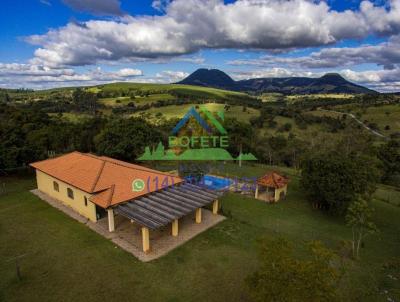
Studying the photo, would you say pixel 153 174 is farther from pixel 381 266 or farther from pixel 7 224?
pixel 381 266

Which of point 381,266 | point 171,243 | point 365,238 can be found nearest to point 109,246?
point 171,243

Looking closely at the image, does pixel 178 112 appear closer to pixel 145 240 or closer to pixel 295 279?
pixel 145 240

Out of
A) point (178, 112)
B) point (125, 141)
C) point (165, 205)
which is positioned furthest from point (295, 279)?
point (178, 112)

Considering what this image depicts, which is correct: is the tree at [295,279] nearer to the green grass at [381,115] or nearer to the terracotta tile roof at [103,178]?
the terracotta tile roof at [103,178]

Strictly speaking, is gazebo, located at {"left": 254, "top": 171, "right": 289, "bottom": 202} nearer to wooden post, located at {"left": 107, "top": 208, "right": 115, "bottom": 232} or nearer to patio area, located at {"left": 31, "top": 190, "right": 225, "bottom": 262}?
patio area, located at {"left": 31, "top": 190, "right": 225, "bottom": 262}

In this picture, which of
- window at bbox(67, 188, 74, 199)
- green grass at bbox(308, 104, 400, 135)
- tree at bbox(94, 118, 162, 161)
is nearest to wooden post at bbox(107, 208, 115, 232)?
window at bbox(67, 188, 74, 199)
